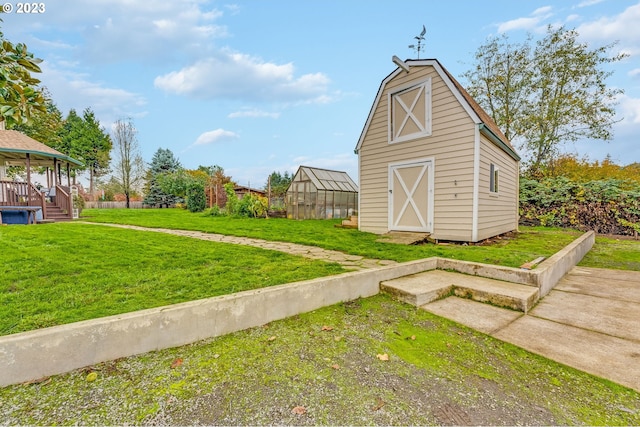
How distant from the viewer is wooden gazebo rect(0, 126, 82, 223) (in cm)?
959

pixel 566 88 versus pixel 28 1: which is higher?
pixel 566 88

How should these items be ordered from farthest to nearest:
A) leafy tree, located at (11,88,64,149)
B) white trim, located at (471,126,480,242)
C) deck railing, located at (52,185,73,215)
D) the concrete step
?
1. leafy tree, located at (11,88,64,149)
2. deck railing, located at (52,185,73,215)
3. white trim, located at (471,126,480,242)
4. the concrete step

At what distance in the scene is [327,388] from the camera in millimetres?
1646

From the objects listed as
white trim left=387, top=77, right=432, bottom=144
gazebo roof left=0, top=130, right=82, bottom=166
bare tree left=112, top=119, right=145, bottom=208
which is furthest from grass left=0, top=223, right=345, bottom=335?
bare tree left=112, top=119, right=145, bottom=208

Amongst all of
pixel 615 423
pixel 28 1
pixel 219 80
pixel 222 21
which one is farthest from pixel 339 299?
pixel 219 80

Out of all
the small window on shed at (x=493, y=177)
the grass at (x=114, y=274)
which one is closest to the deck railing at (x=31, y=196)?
the grass at (x=114, y=274)

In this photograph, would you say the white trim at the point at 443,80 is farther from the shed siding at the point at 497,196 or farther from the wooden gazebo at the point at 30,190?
the wooden gazebo at the point at 30,190

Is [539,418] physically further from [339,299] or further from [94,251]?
[94,251]

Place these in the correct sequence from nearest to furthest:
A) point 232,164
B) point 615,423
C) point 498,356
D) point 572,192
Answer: point 615,423, point 498,356, point 572,192, point 232,164

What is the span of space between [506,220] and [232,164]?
101 feet

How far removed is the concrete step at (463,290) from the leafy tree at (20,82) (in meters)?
3.37

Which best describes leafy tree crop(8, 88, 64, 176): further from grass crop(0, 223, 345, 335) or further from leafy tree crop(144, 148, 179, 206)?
grass crop(0, 223, 345, 335)

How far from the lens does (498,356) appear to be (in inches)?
81.0

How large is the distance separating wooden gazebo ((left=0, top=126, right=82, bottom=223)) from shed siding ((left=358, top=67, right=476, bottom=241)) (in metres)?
12.7
